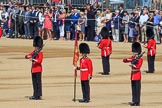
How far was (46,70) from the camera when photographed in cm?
2658

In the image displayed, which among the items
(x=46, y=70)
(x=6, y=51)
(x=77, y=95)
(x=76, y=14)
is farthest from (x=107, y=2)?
→ (x=77, y=95)

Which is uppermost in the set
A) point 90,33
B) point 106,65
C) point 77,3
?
point 77,3

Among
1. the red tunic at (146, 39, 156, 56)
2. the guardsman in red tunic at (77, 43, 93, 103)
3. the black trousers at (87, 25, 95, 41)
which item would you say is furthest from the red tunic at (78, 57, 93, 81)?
the black trousers at (87, 25, 95, 41)

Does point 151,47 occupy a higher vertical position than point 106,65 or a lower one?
higher

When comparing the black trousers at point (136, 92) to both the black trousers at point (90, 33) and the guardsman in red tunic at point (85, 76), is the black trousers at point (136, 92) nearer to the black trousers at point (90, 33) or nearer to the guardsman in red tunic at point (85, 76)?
the guardsman in red tunic at point (85, 76)

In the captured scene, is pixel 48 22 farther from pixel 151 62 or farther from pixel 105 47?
pixel 105 47

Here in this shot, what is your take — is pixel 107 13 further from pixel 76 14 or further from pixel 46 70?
pixel 46 70

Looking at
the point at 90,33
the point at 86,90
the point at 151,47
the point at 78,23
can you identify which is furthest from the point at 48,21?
the point at 86,90

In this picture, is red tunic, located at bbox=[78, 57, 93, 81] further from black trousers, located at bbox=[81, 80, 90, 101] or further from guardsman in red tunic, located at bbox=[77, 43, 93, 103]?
black trousers, located at bbox=[81, 80, 90, 101]

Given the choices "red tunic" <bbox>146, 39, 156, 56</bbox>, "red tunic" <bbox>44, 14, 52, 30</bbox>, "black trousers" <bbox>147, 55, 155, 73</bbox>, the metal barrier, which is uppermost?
the metal barrier

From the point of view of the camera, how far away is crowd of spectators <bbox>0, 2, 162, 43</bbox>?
120 feet

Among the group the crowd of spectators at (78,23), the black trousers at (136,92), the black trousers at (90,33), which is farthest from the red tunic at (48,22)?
the black trousers at (136,92)

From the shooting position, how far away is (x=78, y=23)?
38250 millimetres

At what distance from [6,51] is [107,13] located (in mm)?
6624
